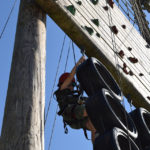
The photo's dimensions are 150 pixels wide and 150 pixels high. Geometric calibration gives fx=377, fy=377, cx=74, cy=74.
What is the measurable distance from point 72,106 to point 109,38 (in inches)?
48.1

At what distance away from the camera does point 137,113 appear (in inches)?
137

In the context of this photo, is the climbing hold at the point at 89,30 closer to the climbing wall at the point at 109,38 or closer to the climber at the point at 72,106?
the climbing wall at the point at 109,38

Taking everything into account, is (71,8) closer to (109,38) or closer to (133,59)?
(109,38)

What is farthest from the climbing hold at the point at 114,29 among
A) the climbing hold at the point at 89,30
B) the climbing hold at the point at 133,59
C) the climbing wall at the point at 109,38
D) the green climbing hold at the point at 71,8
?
the green climbing hold at the point at 71,8

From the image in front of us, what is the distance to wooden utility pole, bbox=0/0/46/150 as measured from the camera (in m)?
2.70

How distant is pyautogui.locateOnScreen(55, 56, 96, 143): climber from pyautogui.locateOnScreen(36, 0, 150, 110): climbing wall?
0.43 metres

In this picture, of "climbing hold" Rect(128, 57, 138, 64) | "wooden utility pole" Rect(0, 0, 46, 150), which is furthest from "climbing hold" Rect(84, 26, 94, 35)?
"climbing hold" Rect(128, 57, 138, 64)

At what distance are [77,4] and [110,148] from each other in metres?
2.46

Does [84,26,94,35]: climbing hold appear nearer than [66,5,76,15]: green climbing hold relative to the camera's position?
No

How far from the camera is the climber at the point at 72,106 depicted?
4.13 metres

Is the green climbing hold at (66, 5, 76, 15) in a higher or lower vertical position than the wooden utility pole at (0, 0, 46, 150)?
higher

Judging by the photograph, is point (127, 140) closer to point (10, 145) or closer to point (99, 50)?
point (10, 145)

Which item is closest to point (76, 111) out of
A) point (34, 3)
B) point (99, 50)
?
point (99, 50)

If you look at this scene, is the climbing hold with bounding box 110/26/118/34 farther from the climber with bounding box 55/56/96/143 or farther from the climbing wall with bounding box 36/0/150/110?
the climber with bounding box 55/56/96/143
